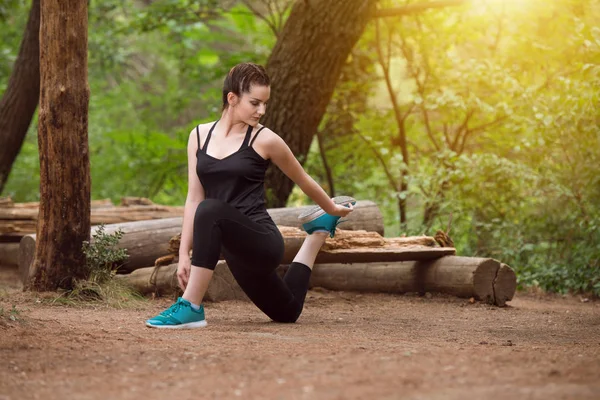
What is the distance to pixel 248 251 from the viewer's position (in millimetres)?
5410

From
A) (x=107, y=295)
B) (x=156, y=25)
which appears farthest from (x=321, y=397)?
(x=156, y=25)

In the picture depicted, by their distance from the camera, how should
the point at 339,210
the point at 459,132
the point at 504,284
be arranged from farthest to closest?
1. the point at 459,132
2. the point at 504,284
3. the point at 339,210

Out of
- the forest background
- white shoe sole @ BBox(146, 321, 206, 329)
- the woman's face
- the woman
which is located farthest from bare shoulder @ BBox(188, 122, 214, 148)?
the forest background

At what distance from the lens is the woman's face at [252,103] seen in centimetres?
535

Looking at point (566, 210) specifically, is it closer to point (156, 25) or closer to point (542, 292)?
point (542, 292)

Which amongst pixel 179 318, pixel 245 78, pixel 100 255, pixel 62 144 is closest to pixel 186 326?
pixel 179 318

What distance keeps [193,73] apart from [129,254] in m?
6.60

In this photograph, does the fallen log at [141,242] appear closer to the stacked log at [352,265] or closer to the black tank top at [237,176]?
the stacked log at [352,265]

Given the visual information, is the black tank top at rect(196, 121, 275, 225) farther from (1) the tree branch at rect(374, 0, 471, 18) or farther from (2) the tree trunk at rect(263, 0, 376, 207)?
(1) the tree branch at rect(374, 0, 471, 18)

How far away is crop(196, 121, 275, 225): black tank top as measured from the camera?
536 centimetres

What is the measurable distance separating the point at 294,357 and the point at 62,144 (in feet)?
12.5

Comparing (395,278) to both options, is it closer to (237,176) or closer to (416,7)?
(237,176)

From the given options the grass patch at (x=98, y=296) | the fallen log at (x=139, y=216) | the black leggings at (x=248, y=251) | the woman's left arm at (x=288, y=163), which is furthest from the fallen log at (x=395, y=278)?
the woman's left arm at (x=288, y=163)

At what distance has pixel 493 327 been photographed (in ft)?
20.6
